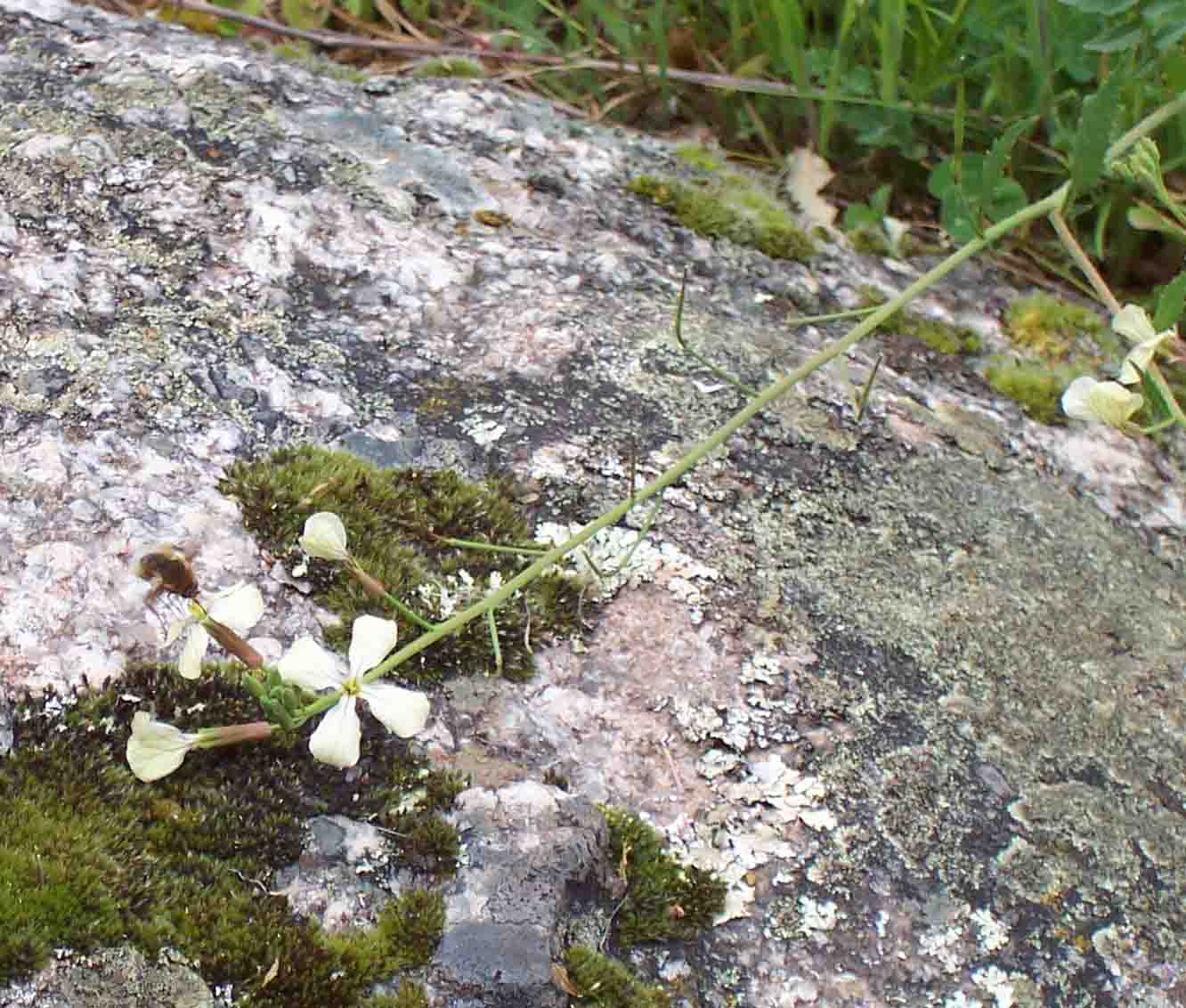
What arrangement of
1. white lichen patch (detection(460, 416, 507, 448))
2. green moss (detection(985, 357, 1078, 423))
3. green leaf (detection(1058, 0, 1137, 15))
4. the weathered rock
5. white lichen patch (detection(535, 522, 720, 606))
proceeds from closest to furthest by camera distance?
the weathered rock, white lichen patch (detection(535, 522, 720, 606)), white lichen patch (detection(460, 416, 507, 448)), green leaf (detection(1058, 0, 1137, 15)), green moss (detection(985, 357, 1078, 423))

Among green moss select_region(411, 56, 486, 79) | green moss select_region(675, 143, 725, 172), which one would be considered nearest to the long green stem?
green moss select_region(675, 143, 725, 172)

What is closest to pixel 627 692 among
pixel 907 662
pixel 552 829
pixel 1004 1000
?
pixel 552 829

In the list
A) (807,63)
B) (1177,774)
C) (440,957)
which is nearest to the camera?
(440,957)

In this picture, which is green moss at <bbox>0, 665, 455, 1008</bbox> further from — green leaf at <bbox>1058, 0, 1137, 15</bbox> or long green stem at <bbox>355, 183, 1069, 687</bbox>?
green leaf at <bbox>1058, 0, 1137, 15</bbox>

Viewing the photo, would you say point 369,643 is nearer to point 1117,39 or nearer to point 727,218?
point 727,218

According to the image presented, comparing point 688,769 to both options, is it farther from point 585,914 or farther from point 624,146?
point 624,146

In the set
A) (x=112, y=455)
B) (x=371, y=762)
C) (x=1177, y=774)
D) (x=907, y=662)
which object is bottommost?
(x=1177, y=774)
